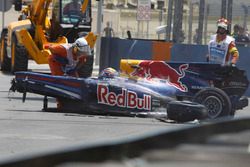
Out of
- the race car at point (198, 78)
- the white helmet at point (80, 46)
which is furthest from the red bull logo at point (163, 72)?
the white helmet at point (80, 46)

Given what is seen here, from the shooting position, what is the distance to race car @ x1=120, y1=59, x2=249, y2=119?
39.9ft

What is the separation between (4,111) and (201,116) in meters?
3.51

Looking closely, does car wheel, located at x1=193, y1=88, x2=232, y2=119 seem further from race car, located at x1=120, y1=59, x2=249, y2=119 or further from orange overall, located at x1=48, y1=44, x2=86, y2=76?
orange overall, located at x1=48, y1=44, x2=86, y2=76

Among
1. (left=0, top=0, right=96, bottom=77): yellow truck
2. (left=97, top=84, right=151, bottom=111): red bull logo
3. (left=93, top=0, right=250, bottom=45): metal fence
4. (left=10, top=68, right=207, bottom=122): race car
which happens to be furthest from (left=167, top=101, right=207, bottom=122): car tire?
(left=0, top=0, right=96, bottom=77): yellow truck

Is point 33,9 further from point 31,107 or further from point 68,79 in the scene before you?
point 68,79

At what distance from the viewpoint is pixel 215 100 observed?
12.0 meters

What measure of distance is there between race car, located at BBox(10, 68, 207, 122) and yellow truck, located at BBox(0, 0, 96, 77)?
853 centimetres

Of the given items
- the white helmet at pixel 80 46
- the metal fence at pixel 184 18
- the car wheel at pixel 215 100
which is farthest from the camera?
the metal fence at pixel 184 18

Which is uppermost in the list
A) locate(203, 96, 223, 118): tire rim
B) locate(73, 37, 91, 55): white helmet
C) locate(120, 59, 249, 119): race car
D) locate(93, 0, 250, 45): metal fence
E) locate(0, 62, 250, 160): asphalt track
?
locate(93, 0, 250, 45): metal fence

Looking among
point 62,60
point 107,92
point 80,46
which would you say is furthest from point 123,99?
point 62,60

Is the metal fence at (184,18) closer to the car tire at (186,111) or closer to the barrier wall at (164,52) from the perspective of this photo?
the barrier wall at (164,52)

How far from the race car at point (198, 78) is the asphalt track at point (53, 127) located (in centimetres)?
94

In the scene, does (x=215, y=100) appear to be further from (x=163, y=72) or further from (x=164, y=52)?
(x=164, y=52)

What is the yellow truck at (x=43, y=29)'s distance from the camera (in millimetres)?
20938
